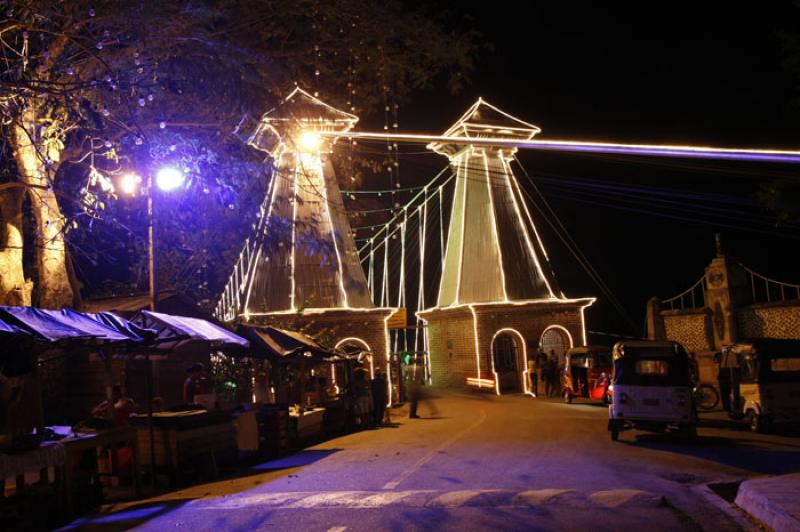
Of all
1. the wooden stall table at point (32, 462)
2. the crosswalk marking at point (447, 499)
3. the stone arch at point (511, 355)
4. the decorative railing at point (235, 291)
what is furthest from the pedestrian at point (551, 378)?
the wooden stall table at point (32, 462)

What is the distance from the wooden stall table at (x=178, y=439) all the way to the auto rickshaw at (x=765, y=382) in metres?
12.4

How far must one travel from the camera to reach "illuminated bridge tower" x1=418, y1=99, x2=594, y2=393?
109 ft

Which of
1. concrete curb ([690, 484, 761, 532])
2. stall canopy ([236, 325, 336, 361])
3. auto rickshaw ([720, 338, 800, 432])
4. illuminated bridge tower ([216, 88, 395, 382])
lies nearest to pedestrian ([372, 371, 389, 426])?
stall canopy ([236, 325, 336, 361])

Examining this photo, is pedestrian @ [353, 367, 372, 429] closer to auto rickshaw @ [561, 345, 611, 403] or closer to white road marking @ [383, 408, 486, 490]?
white road marking @ [383, 408, 486, 490]

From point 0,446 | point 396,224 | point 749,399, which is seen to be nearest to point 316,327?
point 396,224

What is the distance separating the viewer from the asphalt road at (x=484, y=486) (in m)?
8.12

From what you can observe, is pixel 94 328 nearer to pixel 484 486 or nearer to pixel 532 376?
pixel 484 486

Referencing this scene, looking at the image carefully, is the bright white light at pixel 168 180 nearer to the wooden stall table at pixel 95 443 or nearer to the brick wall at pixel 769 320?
the wooden stall table at pixel 95 443

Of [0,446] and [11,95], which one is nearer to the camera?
[0,446]

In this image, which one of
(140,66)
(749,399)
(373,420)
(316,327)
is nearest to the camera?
(140,66)

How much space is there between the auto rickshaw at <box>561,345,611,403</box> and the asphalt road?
9.84 metres

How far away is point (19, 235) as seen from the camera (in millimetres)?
13164

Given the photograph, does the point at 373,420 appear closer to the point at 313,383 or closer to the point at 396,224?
the point at 313,383

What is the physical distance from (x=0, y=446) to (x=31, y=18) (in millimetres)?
5423
